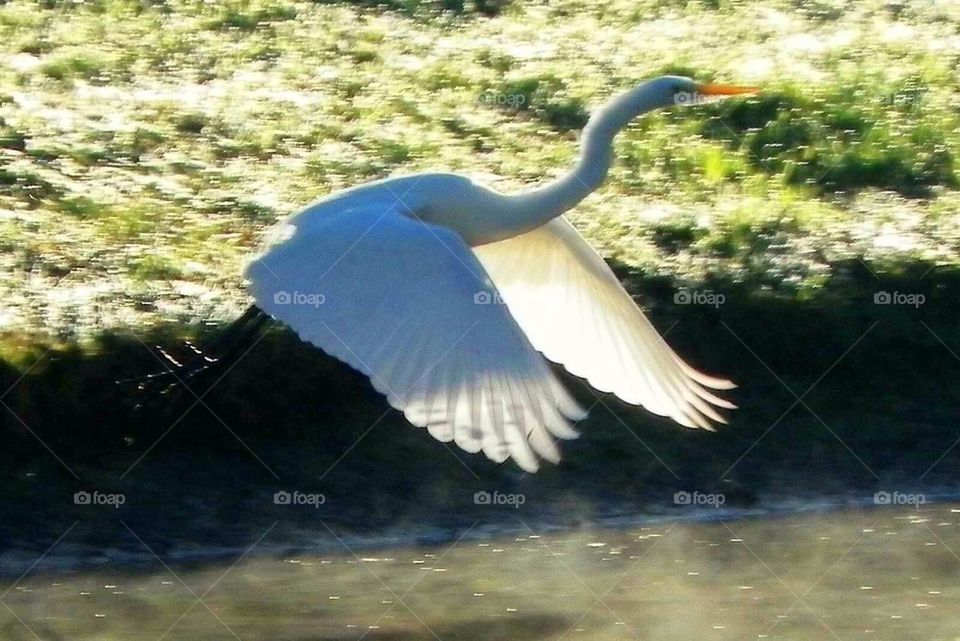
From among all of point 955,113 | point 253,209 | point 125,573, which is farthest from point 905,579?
point 955,113

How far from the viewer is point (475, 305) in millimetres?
4797

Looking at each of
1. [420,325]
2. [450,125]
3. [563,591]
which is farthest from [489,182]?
[420,325]

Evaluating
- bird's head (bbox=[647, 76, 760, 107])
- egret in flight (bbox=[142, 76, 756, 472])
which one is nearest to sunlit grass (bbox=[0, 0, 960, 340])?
egret in flight (bbox=[142, 76, 756, 472])

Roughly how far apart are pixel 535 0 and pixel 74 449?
257 inches

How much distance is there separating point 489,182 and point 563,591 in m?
3.12

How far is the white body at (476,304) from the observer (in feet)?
14.9

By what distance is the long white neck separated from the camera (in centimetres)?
594

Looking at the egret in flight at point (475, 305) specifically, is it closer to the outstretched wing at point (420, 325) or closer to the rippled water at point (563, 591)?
the outstretched wing at point (420, 325)

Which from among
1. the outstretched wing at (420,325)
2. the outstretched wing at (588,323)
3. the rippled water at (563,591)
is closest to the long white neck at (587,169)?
the outstretched wing at (588,323)

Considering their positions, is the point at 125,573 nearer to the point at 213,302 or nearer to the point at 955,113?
the point at 213,302

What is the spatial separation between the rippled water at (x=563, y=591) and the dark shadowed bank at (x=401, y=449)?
13 cm

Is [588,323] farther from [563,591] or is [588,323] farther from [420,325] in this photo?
[420,325]

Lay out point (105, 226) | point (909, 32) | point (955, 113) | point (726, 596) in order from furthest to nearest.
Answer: point (909, 32) < point (955, 113) < point (105, 226) < point (726, 596)

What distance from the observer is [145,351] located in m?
6.39
